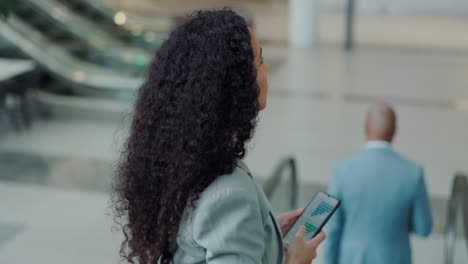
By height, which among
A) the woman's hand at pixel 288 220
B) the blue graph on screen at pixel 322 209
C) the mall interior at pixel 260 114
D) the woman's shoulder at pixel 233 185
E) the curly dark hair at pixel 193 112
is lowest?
the mall interior at pixel 260 114

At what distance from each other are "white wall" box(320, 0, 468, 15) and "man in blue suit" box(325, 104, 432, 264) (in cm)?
1506

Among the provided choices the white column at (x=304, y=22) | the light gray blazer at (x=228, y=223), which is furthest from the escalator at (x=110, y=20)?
the light gray blazer at (x=228, y=223)

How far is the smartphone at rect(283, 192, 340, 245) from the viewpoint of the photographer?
1692mm

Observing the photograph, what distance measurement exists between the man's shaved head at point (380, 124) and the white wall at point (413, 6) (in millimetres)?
14829

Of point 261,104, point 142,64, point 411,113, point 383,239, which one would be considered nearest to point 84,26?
point 142,64

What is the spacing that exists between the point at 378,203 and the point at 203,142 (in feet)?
5.56

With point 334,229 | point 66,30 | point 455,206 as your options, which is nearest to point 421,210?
point 334,229

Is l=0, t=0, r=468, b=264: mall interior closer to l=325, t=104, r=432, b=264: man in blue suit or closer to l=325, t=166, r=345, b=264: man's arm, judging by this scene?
l=325, t=104, r=432, b=264: man in blue suit

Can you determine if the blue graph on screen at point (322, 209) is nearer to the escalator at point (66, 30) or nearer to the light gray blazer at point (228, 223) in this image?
the light gray blazer at point (228, 223)

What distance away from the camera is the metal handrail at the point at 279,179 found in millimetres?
3596

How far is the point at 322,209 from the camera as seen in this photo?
69.6 inches

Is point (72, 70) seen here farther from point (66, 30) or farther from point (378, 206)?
point (378, 206)

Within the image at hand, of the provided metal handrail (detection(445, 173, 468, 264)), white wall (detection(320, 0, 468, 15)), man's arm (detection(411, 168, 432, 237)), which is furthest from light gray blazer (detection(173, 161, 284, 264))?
white wall (detection(320, 0, 468, 15))

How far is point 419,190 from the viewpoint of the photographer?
2.84m
